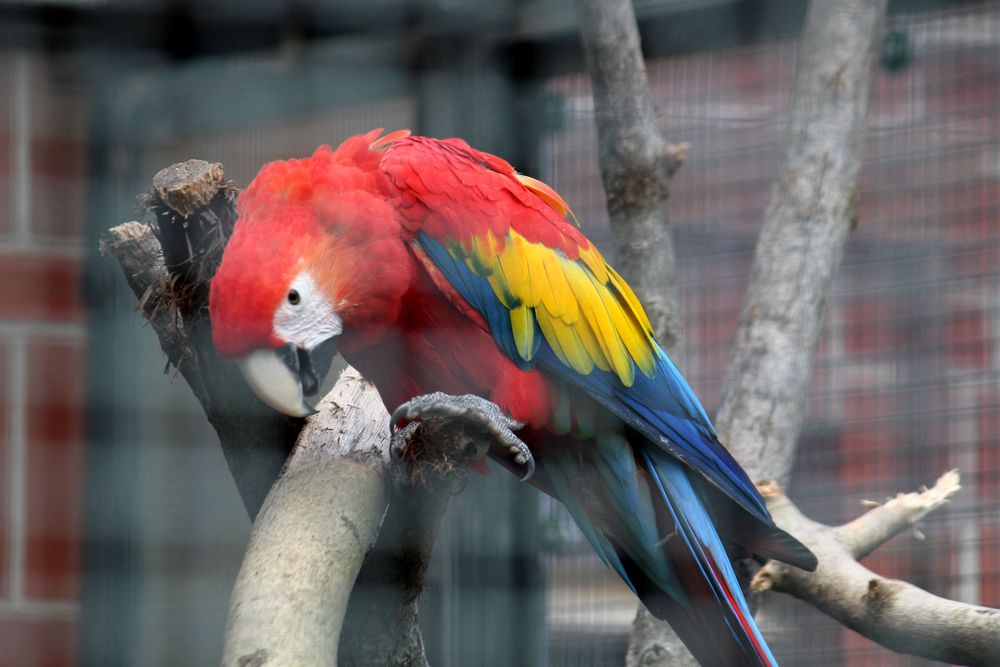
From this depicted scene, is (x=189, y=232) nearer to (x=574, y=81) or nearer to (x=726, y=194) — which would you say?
(x=574, y=81)

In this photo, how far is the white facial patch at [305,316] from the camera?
739 mm

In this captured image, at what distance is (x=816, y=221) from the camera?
1.07 metres

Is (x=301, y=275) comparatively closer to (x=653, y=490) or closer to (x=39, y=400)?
(x=653, y=490)

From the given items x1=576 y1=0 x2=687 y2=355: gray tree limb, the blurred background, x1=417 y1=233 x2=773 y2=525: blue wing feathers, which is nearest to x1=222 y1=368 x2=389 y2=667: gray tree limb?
x1=417 y1=233 x2=773 y2=525: blue wing feathers

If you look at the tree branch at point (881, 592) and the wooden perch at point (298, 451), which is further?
the tree branch at point (881, 592)

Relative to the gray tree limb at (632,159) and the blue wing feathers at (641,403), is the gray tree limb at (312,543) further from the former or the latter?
the gray tree limb at (632,159)

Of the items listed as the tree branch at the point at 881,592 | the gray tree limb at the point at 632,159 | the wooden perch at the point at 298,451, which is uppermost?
the gray tree limb at the point at 632,159

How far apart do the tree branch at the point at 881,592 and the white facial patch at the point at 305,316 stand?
415mm

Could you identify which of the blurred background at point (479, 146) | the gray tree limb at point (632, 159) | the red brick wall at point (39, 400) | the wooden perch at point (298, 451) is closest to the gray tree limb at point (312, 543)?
the wooden perch at point (298, 451)

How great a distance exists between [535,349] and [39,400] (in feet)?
2.50

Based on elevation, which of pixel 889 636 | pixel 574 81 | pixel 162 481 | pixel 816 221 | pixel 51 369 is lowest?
pixel 889 636

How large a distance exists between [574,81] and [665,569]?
69 cm

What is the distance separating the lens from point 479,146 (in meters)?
1.20

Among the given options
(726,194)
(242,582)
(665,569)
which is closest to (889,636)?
(665,569)
